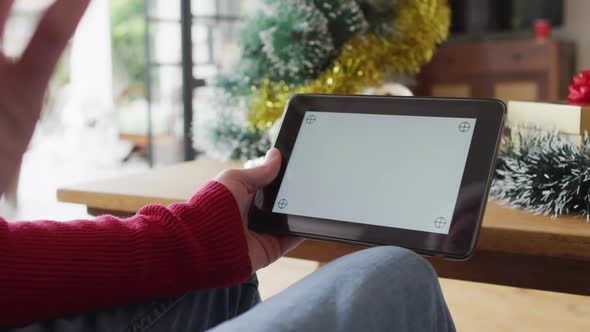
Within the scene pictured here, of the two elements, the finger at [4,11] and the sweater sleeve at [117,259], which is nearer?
the finger at [4,11]

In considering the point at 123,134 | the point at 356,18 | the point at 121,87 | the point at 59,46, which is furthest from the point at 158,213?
the point at 121,87

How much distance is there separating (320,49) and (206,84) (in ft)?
2.89

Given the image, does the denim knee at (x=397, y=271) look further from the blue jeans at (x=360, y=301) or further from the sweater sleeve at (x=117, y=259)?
the sweater sleeve at (x=117, y=259)

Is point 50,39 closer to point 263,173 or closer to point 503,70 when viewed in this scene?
point 263,173

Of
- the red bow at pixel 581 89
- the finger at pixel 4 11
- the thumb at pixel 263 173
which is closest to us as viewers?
the finger at pixel 4 11

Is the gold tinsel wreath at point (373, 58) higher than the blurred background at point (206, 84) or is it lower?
higher

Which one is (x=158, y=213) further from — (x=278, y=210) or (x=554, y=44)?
(x=554, y=44)

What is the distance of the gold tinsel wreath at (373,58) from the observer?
1271 mm

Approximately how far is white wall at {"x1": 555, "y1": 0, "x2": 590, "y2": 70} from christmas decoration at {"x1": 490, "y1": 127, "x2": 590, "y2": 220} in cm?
284

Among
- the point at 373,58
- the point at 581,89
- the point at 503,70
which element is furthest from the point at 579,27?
the point at 581,89

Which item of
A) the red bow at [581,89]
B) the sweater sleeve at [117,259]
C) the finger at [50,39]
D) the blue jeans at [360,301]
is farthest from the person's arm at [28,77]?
the red bow at [581,89]

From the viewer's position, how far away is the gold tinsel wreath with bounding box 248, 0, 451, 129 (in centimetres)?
127

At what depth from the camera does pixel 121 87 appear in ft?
16.4

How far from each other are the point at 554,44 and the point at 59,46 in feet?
11.1
